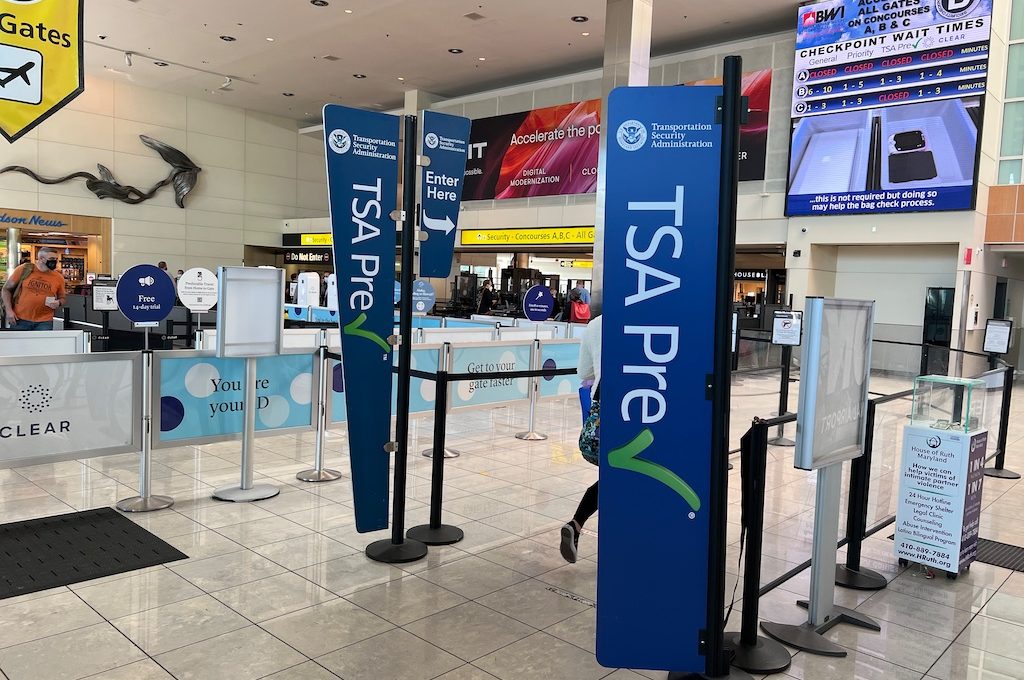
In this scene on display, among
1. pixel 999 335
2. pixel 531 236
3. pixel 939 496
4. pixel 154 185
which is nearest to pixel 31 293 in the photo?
pixel 939 496

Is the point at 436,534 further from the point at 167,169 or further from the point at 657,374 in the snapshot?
the point at 167,169

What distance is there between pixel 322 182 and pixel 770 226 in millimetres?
19107

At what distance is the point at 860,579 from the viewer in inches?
150

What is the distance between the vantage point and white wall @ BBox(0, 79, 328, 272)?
22.4 metres

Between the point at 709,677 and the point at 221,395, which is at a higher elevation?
the point at 221,395

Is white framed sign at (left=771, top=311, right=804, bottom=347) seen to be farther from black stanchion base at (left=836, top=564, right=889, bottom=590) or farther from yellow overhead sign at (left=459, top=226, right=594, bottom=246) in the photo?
yellow overhead sign at (left=459, top=226, right=594, bottom=246)

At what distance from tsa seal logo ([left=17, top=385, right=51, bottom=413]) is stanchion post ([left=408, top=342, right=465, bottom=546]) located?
226 centimetres

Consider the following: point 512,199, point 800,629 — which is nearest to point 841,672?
point 800,629

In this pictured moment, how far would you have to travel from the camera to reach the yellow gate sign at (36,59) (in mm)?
3857

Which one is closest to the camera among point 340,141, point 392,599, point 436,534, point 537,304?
point 392,599

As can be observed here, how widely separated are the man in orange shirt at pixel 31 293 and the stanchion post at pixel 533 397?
532 cm

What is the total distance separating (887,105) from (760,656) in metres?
13.5

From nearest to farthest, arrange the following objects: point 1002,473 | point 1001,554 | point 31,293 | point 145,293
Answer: point 1001,554
point 145,293
point 1002,473
point 31,293

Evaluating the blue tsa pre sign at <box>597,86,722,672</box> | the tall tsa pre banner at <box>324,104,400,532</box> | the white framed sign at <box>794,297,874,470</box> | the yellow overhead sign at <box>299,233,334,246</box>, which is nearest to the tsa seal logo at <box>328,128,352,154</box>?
the tall tsa pre banner at <box>324,104,400,532</box>
